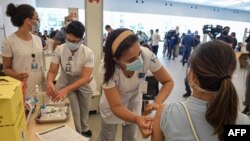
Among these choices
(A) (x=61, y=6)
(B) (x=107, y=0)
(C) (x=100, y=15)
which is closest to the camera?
(C) (x=100, y=15)

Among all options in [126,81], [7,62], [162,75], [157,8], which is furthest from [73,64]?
[157,8]

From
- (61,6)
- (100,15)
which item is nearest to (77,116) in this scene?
(100,15)

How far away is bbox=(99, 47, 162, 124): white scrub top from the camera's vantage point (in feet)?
4.33

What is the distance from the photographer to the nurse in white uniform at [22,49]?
1.64m

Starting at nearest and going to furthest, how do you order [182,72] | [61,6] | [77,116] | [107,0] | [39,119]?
1. [39,119]
2. [77,116]
3. [182,72]
4. [61,6]
5. [107,0]

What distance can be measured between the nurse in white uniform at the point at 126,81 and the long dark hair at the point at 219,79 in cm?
38

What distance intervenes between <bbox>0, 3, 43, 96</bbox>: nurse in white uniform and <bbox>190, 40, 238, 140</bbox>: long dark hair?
138 cm

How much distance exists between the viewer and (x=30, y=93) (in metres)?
1.71

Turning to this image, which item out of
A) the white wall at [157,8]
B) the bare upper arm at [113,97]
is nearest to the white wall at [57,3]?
the white wall at [157,8]

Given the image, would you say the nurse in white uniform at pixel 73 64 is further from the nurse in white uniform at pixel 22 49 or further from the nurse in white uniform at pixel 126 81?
the nurse in white uniform at pixel 126 81

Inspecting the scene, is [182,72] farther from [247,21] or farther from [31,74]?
[247,21]

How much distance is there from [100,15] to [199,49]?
7.49ft

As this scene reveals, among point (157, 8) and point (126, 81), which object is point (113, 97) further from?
point (157, 8)

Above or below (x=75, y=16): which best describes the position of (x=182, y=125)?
below
